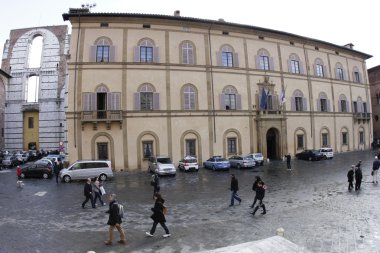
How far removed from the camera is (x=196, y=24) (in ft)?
107

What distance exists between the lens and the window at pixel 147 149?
99.2ft

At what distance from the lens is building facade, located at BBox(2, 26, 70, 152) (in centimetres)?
5103

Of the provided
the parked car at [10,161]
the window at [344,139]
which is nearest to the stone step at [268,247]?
the parked car at [10,161]

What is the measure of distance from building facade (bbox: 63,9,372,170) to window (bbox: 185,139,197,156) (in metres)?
0.10

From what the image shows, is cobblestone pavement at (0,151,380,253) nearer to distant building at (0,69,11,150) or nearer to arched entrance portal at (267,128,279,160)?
arched entrance portal at (267,128,279,160)

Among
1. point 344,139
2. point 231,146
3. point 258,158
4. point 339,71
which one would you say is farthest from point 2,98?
point 344,139

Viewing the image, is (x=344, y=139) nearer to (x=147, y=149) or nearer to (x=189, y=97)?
(x=189, y=97)

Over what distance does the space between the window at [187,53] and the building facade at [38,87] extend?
1084 inches

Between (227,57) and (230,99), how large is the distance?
15.4ft

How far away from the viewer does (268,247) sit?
8492 mm

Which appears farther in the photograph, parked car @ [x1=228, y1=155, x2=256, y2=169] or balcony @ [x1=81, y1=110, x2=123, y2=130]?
parked car @ [x1=228, y1=155, x2=256, y2=169]

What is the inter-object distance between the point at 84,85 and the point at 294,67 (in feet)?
81.8

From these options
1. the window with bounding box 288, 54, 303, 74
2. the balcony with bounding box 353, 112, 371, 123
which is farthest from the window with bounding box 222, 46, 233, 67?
the balcony with bounding box 353, 112, 371, 123

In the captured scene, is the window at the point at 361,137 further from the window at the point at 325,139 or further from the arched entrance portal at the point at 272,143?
the arched entrance portal at the point at 272,143
